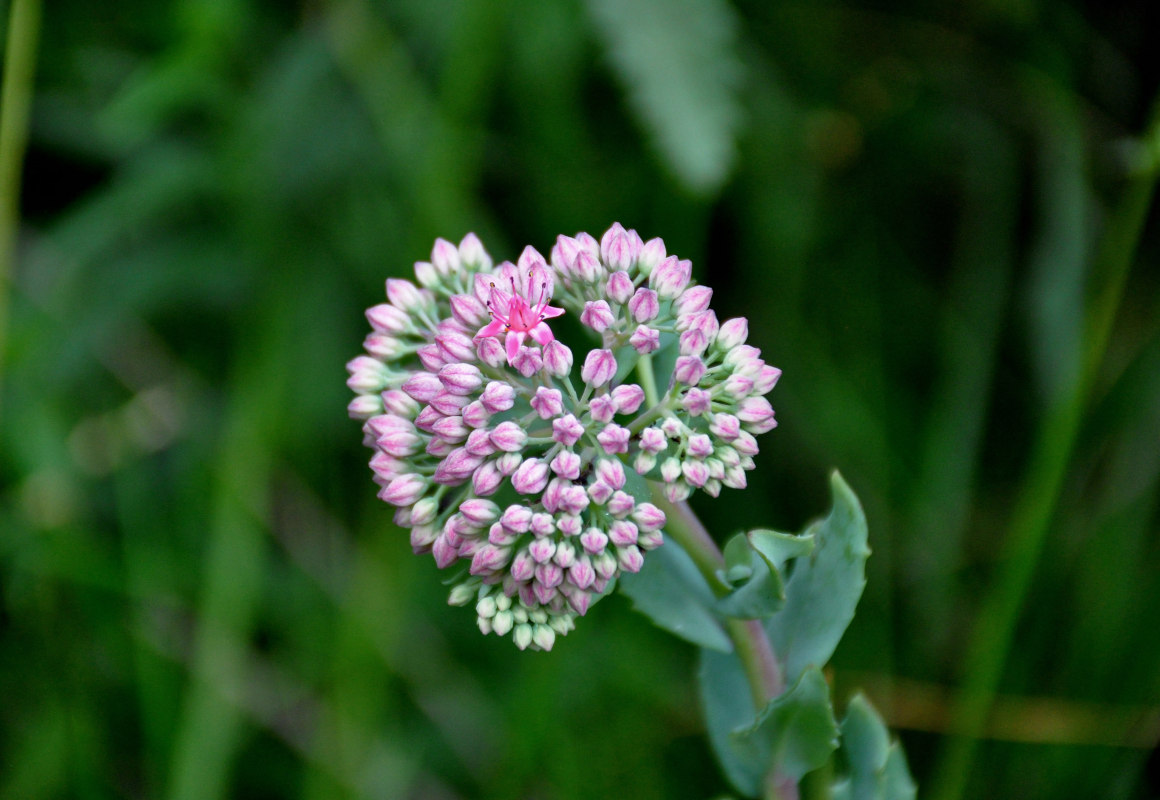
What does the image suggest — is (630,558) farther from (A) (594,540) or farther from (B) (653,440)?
(B) (653,440)

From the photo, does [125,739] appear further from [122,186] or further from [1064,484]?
[1064,484]

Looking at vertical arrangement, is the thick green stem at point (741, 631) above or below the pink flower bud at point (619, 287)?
below

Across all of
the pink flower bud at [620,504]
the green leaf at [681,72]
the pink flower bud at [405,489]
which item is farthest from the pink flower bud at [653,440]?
the green leaf at [681,72]

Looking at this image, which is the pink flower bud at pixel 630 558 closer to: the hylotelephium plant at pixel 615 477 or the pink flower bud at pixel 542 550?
the hylotelephium plant at pixel 615 477

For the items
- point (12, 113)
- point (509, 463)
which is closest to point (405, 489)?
point (509, 463)

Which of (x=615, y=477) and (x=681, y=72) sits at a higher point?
(x=681, y=72)

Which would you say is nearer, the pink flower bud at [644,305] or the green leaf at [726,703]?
the pink flower bud at [644,305]

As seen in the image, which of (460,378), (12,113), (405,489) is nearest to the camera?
(460,378)
